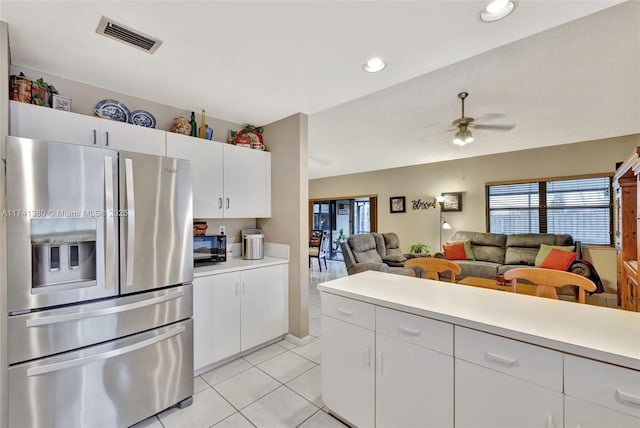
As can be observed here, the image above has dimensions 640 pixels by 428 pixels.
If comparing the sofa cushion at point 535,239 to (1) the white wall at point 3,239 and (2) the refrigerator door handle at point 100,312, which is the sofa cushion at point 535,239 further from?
(1) the white wall at point 3,239

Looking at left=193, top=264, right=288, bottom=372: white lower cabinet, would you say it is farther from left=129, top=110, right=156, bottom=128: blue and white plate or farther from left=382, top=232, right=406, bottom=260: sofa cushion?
left=382, top=232, right=406, bottom=260: sofa cushion

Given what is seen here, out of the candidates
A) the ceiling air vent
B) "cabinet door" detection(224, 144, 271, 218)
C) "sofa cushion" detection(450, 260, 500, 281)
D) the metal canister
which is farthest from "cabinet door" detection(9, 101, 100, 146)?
"sofa cushion" detection(450, 260, 500, 281)

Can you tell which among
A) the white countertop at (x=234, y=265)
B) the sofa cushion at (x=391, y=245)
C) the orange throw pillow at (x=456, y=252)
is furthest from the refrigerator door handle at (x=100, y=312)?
the orange throw pillow at (x=456, y=252)

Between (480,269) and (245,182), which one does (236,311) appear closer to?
(245,182)

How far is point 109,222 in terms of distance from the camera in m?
1.66

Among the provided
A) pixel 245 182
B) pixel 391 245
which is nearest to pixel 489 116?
pixel 391 245

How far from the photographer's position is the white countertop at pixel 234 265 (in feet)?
7.71

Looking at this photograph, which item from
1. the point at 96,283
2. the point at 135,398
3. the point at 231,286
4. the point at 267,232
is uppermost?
the point at 267,232

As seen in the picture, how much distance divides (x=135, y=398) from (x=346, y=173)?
6.93 metres

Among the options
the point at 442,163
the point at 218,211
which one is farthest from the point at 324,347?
the point at 442,163

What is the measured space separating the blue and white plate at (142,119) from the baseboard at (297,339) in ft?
8.25

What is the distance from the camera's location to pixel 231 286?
250 centimetres

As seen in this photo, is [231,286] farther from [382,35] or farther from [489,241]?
[489,241]

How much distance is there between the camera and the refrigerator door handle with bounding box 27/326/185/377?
144cm
